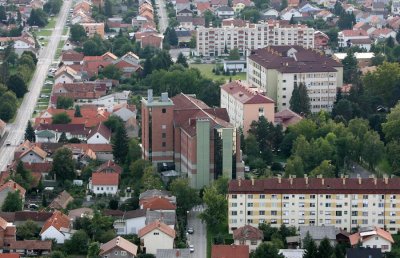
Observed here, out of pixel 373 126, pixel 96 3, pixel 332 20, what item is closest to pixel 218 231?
pixel 373 126

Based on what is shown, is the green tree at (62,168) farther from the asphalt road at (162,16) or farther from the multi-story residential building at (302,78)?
the asphalt road at (162,16)

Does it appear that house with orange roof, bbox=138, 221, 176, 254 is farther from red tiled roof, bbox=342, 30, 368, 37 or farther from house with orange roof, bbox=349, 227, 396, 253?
red tiled roof, bbox=342, 30, 368, 37

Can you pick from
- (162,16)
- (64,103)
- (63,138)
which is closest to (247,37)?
(162,16)

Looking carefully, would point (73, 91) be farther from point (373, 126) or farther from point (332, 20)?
point (332, 20)

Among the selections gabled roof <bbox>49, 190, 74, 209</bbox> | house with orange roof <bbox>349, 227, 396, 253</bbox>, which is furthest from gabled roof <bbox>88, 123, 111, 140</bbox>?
house with orange roof <bbox>349, 227, 396, 253</bbox>

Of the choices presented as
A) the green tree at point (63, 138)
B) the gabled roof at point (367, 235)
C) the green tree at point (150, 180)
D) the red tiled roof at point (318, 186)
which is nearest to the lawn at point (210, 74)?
the green tree at point (63, 138)

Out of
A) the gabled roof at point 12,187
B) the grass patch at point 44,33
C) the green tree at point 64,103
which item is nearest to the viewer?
the gabled roof at point 12,187
